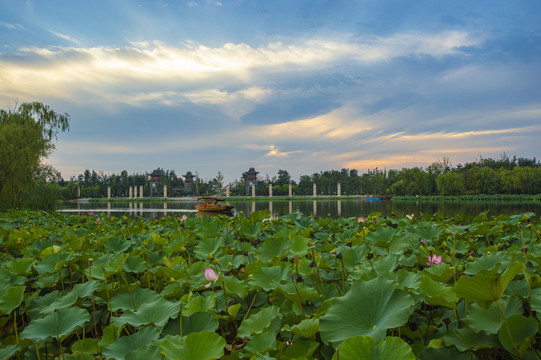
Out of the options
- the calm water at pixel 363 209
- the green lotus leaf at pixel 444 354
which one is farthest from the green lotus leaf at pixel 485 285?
the calm water at pixel 363 209

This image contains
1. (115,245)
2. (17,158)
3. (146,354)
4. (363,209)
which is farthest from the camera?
(363,209)

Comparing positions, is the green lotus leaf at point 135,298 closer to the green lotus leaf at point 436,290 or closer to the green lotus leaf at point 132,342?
the green lotus leaf at point 132,342

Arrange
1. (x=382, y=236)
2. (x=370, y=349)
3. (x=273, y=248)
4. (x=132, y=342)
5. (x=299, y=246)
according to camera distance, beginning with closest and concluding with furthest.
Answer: (x=370, y=349) < (x=132, y=342) < (x=299, y=246) < (x=273, y=248) < (x=382, y=236)

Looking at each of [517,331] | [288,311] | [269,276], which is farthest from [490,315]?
[269,276]

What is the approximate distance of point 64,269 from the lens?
5.42ft

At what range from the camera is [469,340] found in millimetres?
798

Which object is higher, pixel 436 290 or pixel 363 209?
pixel 436 290

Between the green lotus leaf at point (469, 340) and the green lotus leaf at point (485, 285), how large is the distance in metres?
0.07

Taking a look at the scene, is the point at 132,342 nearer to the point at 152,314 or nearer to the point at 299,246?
the point at 152,314

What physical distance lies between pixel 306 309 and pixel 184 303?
0.41m

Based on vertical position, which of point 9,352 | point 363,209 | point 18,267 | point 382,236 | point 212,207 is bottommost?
point 363,209

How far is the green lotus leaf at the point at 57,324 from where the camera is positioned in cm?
95

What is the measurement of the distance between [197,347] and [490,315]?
0.73 m

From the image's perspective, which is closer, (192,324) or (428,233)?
(192,324)
